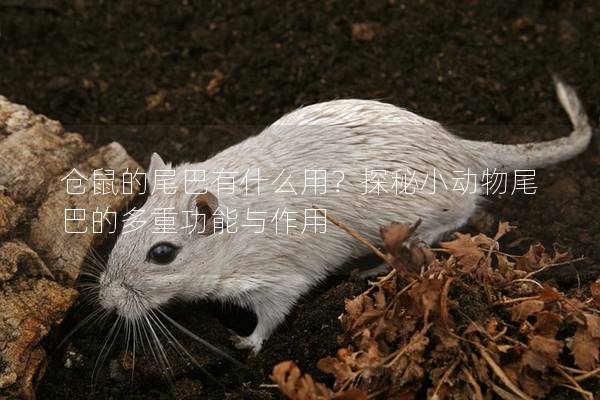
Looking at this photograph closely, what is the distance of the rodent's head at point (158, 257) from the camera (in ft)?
7.47

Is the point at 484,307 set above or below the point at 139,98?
below

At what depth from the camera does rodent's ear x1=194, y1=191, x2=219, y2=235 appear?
220cm

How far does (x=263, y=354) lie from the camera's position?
7.57 feet

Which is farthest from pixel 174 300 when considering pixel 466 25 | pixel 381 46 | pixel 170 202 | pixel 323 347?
pixel 466 25

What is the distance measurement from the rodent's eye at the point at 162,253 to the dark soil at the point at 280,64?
0.54 m

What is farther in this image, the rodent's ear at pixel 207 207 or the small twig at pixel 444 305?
the rodent's ear at pixel 207 207

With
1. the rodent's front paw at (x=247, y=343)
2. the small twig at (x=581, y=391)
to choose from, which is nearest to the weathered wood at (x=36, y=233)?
the rodent's front paw at (x=247, y=343)

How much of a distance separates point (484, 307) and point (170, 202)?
39.8 inches

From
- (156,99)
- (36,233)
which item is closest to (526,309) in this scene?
(36,233)

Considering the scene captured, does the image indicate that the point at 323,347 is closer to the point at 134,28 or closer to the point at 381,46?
the point at 381,46

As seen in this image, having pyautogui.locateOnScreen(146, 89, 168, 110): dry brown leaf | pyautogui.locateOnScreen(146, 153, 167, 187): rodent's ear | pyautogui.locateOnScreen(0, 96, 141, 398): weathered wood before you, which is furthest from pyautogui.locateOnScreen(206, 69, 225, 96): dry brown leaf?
pyautogui.locateOnScreen(146, 153, 167, 187): rodent's ear

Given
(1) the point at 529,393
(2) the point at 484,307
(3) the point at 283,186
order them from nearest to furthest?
(1) the point at 529,393 < (2) the point at 484,307 < (3) the point at 283,186

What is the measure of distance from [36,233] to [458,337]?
135 cm

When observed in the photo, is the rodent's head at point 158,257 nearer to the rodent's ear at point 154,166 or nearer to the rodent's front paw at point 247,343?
the rodent's ear at point 154,166
